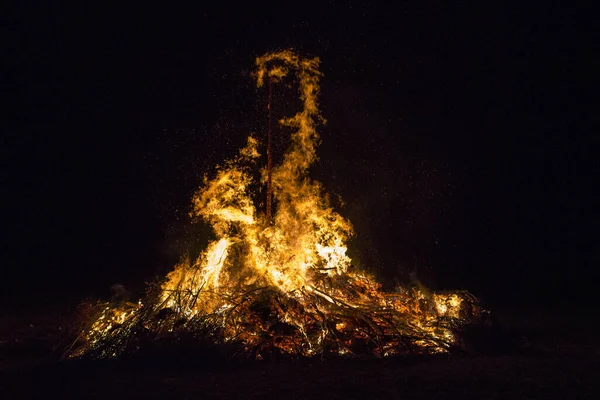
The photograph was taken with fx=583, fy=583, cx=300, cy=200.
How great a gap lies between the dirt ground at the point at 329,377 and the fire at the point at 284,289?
1.20ft

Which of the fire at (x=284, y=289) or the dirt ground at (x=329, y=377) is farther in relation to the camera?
the fire at (x=284, y=289)

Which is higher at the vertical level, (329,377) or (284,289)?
(284,289)

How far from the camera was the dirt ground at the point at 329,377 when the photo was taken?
5.05 meters

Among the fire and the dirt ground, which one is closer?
the dirt ground

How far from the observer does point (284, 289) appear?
23.2 feet

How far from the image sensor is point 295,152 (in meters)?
7.88

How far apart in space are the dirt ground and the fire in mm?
365

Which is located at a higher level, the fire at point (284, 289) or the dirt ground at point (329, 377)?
the fire at point (284, 289)

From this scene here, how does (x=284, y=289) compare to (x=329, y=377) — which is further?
(x=284, y=289)

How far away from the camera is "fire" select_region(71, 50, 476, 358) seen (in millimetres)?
6461

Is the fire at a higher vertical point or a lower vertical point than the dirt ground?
higher

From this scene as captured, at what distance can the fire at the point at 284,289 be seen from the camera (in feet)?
21.2

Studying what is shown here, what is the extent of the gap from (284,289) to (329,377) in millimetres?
1754

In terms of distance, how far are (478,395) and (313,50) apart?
5.44 m
